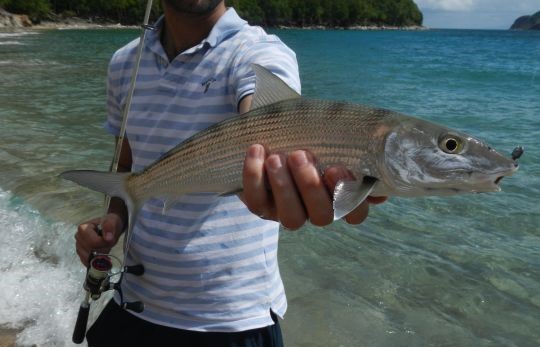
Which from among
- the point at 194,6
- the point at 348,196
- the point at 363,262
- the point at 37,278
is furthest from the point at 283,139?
the point at 363,262

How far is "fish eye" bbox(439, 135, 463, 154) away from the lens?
1.87m

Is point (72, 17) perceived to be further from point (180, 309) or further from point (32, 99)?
point (180, 309)

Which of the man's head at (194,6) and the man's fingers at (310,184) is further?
the man's head at (194,6)

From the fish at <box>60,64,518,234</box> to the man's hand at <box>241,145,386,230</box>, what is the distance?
6cm

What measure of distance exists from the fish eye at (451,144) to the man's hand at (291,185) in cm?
35

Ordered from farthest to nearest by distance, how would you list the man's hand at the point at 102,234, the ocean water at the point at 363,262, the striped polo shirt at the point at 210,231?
the ocean water at the point at 363,262 → the man's hand at the point at 102,234 → the striped polo shirt at the point at 210,231

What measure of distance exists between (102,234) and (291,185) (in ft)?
4.29

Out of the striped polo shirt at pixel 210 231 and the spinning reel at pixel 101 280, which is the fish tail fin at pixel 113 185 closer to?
the striped polo shirt at pixel 210 231

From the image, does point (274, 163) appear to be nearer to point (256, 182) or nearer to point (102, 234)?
point (256, 182)

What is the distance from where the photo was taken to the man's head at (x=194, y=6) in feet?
7.95

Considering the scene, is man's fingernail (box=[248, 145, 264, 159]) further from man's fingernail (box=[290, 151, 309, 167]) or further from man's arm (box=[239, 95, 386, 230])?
man's fingernail (box=[290, 151, 309, 167])

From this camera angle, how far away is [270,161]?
73.5 inches

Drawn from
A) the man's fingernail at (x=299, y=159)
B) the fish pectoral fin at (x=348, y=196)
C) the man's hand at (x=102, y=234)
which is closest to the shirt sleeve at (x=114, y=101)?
the man's hand at (x=102, y=234)

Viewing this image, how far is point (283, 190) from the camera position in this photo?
73.0 inches
